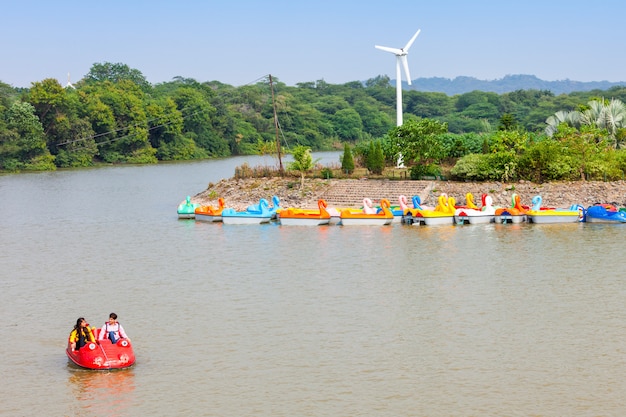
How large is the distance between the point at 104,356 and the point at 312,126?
103m

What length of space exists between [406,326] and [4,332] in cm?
1087

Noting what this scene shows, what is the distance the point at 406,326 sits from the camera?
75.0ft

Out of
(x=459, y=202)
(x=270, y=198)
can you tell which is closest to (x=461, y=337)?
(x=459, y=202)

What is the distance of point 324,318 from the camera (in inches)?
931

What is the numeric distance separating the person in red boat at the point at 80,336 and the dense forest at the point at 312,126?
96.3ft

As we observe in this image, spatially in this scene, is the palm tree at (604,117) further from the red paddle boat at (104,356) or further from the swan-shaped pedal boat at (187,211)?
the red paddle boat at (104,356)

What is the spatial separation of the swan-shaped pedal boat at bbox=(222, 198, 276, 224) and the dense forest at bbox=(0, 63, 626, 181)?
10.1 m

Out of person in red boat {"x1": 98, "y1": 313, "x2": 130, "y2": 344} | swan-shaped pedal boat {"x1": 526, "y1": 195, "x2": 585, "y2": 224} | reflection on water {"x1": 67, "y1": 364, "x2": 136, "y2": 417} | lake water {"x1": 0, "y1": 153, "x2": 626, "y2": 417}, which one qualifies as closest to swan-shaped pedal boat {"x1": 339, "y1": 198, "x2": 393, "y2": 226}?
lake water {"x1": 0, "y1": 153, "x2": 626, "y2": 417}

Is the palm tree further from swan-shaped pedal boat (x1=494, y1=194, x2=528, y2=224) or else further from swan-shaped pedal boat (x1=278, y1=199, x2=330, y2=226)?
swan-shaped pedal boat (x1=278, y1=199, x2=330, y2=226)

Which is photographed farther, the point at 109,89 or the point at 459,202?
the point at 109,89

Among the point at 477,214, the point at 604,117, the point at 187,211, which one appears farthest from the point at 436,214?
the point at 604,117

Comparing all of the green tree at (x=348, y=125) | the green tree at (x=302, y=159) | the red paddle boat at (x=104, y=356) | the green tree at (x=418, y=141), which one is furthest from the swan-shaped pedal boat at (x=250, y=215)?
the green tree at (x=348, y=125)

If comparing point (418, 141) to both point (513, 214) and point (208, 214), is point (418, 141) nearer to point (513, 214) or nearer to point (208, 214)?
point (513, 214)

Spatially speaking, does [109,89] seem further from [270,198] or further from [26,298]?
[26,298]
